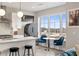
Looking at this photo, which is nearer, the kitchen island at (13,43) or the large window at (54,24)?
the kitchen island at (13,43)

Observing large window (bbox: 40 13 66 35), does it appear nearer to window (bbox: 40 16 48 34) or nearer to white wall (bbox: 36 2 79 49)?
window (bbox: 40 16 48 34)

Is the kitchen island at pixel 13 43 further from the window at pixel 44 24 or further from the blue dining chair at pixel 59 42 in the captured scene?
the blue dining chair at pixel 59 42

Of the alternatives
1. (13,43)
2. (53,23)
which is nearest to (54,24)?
(53,23)

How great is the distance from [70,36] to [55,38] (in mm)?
886

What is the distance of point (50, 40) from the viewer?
21.2 ft

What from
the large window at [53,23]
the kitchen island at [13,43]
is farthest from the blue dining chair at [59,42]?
the kitchen island at [13,43]

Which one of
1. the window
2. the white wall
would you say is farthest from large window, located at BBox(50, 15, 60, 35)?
the white wall

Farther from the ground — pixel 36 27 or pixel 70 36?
pixel 36 27

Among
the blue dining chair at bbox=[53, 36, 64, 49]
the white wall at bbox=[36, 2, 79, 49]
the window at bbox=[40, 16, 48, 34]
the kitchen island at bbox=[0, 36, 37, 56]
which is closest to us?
the kitchen island at bbox=[0, 36, 37, 56]

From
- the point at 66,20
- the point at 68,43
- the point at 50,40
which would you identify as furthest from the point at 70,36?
the point at 50,40

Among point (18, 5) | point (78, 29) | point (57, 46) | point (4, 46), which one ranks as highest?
point (18, 5)

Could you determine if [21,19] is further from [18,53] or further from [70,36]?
[70,36]

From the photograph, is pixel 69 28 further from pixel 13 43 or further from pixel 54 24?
pixel 13 43

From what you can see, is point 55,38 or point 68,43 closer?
point 68,43
